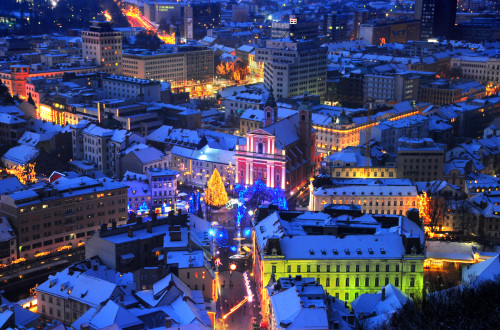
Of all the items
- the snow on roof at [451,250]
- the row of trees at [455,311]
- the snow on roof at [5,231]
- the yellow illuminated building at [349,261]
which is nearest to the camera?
the row of trees at [455,311]

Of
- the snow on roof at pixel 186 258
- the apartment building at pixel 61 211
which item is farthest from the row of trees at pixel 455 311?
the apartment building at pixel 61 211

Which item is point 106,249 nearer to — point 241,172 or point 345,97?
point 241,172

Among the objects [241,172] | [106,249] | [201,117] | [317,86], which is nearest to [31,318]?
[106,249]

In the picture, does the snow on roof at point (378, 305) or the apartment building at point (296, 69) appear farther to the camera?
the apartment building at point (296, 69)

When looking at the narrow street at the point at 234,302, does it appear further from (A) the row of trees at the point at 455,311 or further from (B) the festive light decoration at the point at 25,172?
(B) the festive light decoration at the point at 25,172

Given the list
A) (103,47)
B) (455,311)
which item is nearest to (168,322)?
(455,311)

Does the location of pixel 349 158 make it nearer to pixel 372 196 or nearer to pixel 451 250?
pixel 372 196

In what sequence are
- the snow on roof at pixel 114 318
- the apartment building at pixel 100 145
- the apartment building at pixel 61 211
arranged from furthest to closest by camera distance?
the apartment building at pixel 100 145 < the apartment building at pixel 61 211 < the snow on roof at pixel 114 318
